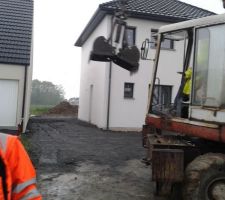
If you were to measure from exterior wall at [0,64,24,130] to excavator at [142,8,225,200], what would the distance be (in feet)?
30.1

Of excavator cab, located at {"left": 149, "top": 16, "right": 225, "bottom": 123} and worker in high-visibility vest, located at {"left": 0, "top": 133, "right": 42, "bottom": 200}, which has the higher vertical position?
excavator cab, located at {"left": 149, "top": 16, "right": 225, "bottom": 123}

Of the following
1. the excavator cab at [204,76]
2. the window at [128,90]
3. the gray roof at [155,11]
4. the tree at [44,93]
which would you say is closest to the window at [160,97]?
the excavator cab at [204,76]

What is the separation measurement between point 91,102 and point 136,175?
14.8 m

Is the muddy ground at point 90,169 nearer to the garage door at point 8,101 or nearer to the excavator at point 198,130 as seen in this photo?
the garage door at point 8,101

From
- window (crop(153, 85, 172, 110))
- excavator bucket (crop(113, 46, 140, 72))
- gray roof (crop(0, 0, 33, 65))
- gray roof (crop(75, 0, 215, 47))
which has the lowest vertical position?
window (crop(153, 85, 172, 110))

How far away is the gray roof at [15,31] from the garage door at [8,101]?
87cm

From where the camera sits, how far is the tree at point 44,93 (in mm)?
57375

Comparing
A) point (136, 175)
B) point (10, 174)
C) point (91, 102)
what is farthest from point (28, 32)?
point (10, 174)

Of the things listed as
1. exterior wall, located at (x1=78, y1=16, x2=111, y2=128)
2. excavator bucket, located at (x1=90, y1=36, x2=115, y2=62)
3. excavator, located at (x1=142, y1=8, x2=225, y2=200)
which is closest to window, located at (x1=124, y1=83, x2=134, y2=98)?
exterior wall, located at (x1=78, y1=16, x2=111, y2=128)

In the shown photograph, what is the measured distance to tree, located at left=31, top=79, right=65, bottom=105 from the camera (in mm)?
A: 57375

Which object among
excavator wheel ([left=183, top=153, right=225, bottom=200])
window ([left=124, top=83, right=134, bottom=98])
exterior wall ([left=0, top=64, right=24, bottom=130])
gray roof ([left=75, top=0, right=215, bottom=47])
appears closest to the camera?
excavator wheel ([left=183, top=153, right=225, bottom=200])

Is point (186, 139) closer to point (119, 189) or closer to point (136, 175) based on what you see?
point (119, 189)

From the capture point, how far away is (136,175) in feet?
30.7

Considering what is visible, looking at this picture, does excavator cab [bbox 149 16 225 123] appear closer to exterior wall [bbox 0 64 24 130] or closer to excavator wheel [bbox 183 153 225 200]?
excavator wheel [bbox 183 153 225 200]
